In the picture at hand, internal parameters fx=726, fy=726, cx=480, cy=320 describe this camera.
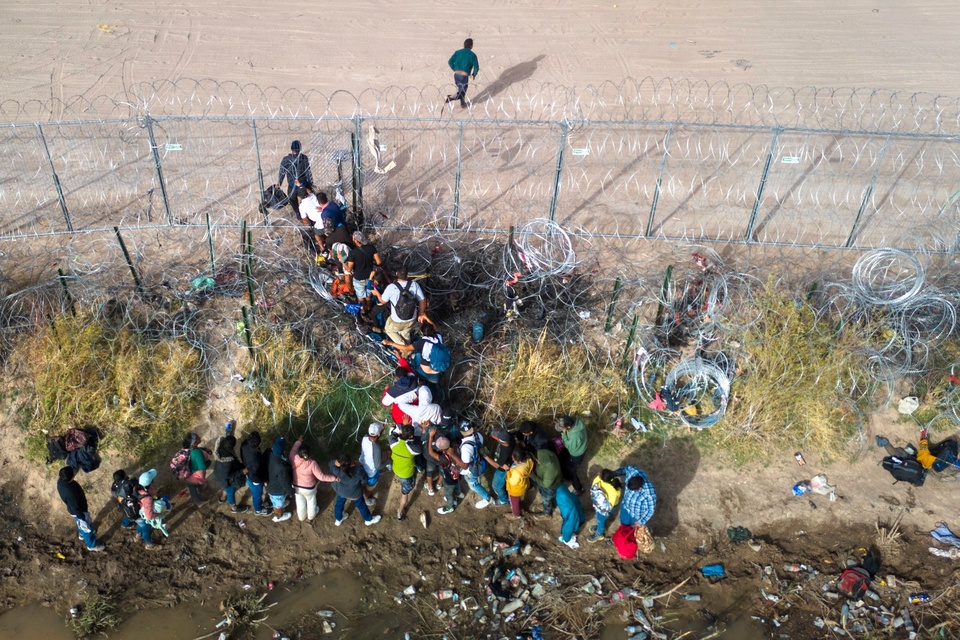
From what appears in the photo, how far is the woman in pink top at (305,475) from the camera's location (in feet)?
24.9

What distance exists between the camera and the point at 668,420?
357 inches

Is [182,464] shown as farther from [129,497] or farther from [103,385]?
[103,385]

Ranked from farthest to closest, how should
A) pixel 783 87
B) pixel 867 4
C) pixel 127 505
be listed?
pixel 867 4
pixel 783 87
pixel 127 505

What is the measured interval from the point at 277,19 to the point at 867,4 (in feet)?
48.7

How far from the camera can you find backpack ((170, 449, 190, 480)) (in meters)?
7.75

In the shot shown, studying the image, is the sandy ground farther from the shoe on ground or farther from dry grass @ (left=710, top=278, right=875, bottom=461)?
the shoe on ground

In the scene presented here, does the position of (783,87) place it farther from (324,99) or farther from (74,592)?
(74,592)

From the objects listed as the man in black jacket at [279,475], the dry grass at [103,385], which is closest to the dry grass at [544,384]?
the man in black jacket at [279,475]

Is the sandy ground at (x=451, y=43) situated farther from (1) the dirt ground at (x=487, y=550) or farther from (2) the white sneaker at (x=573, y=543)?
(2) the white sneaker at (x=573, y=543)

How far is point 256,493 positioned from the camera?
25.9 ft

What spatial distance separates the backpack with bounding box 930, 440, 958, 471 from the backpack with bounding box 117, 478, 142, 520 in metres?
9.17

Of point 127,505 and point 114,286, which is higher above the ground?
point 114,286

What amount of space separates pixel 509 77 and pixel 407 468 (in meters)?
10.1

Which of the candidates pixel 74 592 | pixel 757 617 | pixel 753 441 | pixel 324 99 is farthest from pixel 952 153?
pixel 74 592
